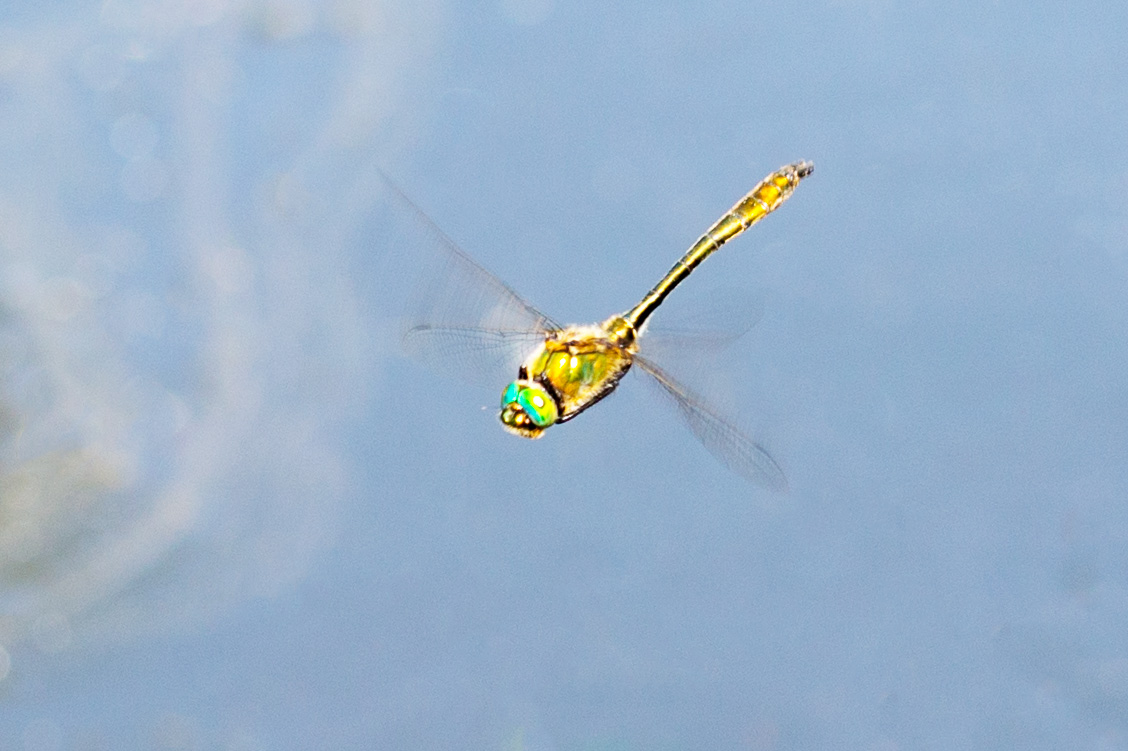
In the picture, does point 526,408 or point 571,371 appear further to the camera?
point 571,371

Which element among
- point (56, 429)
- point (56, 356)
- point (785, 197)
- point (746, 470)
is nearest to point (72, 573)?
point (56, 429)

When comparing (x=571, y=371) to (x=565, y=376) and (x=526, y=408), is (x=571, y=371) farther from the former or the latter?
(x=526, y=408)

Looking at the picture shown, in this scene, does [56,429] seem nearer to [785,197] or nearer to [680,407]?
[680,407]

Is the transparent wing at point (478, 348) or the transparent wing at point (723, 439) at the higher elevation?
the transparent wing at point (478, 348)

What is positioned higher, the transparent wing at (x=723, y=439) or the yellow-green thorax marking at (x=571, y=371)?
the yellow-green thorax marking at (x=571, y=371)

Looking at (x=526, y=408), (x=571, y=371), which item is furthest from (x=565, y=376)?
(x=526, y=408)
